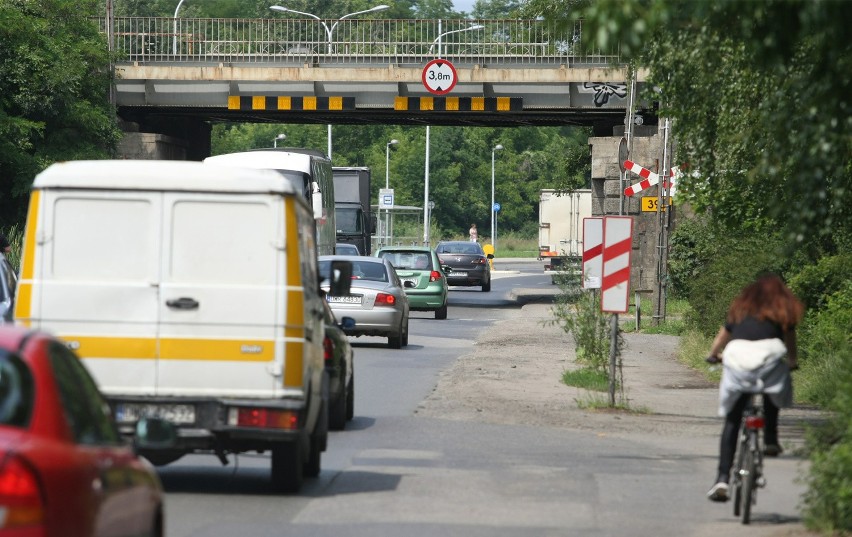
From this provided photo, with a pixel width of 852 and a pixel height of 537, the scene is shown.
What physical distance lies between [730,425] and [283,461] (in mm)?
2876

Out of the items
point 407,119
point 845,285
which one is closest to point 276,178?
point 845,285

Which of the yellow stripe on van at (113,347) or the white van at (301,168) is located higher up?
the white van at (301,168)

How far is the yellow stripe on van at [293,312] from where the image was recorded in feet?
34.6

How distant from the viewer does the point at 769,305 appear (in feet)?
34.1

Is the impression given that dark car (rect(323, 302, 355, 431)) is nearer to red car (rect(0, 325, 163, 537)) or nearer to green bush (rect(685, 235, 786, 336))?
red car (rect(0, 325, 163, 537))

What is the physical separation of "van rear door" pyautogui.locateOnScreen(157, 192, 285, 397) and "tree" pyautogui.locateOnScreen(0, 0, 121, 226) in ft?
106

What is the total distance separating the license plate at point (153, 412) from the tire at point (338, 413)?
14.2 feet

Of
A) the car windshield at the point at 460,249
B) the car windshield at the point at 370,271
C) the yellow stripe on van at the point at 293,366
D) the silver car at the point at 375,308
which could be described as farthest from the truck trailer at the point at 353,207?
the yellow stripe on van at the point at 293,366

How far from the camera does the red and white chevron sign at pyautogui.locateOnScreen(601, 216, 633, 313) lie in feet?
57.8

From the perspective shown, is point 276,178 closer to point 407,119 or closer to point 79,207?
point 79,207

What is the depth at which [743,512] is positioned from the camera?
9883mm

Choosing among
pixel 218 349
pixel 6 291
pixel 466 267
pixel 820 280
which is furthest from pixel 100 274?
pixel 466 267

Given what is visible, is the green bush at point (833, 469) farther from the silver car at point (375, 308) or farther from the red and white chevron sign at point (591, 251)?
the silver car at point (375, 308)

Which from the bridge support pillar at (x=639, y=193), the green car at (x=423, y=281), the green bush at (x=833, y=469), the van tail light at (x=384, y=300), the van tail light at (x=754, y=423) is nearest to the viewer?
the green bush at (x=833, y=469)
